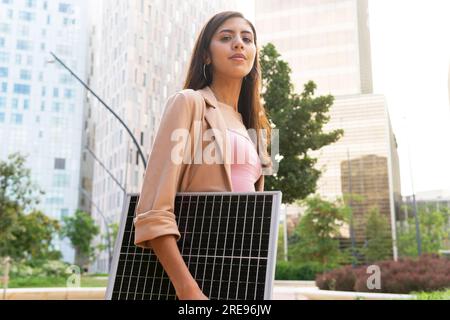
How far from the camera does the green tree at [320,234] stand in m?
14.1

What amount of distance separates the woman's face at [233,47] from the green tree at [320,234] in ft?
44.2

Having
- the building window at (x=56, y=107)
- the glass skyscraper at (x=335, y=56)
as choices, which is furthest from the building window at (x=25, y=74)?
the glass skyscraper at (x=335, y=56)

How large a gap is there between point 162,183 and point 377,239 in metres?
18.2

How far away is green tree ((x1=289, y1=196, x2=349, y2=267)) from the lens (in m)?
14.1

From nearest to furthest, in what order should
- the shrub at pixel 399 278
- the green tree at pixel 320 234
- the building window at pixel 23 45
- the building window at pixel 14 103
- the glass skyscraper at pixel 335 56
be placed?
the shrub at pixel 399 278, the green tree at pixel 320 234, the glass skyscraper at pixel 335 56, the building window at pixel 23 45, the building window at pixel 14 103

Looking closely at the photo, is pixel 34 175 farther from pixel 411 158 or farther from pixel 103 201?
→ pixel 411 158

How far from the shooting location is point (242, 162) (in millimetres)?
1035

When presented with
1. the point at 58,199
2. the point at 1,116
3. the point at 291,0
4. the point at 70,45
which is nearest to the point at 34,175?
the point at 58,199

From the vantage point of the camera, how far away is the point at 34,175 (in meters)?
36.6

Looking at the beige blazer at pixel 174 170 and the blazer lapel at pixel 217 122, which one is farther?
the blazer lapel at pixel 217 122

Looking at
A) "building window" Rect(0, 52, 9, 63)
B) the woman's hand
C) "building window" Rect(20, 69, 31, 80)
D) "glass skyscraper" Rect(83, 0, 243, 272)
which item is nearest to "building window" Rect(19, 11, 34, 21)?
"building window" Rect(0, 52, 9, 63)

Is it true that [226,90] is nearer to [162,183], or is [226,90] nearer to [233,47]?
[233,47]

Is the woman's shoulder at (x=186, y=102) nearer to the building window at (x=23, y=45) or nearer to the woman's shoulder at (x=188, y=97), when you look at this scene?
the woman's shoulder at (x=188, y=97)

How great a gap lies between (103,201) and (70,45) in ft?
49.9
